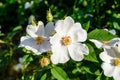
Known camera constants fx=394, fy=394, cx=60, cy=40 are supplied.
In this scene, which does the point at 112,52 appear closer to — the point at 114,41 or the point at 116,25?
the point at 114,41

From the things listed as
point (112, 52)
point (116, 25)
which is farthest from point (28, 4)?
point (112, 52)

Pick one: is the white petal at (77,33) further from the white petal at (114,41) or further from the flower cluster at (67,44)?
the white petal at (114,41)

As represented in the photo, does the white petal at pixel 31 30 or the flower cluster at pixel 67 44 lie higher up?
the white petal at pixel 31 30

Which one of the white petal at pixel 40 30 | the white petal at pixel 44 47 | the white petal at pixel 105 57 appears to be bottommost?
the white petal at pixel 105 57

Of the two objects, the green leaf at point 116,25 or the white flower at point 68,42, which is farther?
the green leaf at point 116,25

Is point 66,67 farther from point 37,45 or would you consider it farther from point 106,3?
point 106,3

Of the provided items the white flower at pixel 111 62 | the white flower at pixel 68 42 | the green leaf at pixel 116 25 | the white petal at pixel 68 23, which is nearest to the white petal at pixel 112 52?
the white flower at pixel 111 62

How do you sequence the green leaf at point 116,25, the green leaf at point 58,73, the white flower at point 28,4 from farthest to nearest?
the white flower at point 28,4 < the green leaf at point 116,25 < the green leaf at point 58,73
